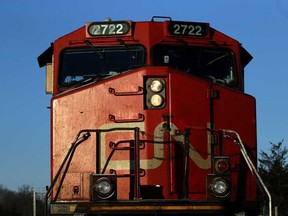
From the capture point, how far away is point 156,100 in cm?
1010

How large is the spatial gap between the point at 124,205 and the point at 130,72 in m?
2.52

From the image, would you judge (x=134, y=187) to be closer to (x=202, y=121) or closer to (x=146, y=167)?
(x=146, y=167)

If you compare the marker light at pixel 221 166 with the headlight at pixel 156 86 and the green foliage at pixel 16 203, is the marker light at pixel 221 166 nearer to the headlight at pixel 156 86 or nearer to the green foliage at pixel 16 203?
the headlight at pixel 156 86

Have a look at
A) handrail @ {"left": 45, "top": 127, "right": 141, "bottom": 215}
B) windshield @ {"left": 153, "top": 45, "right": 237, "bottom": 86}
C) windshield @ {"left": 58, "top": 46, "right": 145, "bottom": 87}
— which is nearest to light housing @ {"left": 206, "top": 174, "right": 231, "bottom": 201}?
handrail @ {"left": 45, "top": 127, "right": 141, "bottom": 215}

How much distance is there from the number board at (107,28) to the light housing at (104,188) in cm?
317

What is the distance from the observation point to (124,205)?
861 centimetres

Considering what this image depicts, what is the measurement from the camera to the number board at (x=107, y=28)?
11094mm

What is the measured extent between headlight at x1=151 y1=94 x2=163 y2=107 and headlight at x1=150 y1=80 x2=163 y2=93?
10 centimetres

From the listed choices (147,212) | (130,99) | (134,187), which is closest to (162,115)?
(130,99)

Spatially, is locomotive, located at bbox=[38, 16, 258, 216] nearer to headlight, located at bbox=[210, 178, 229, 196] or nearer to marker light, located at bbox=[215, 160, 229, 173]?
marker light, located at bbox=[215, 160, 229, 173]

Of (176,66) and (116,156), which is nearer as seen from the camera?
(116,156)

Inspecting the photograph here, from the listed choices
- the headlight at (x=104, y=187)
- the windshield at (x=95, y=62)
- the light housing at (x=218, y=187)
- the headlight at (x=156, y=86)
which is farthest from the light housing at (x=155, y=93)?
the headlight at (x=104, y=187)

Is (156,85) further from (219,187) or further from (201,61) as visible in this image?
(219,187)

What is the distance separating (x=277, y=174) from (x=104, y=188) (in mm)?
31649
